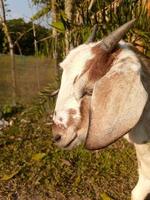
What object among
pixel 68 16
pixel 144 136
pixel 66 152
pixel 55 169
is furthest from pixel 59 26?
pixel 144 136

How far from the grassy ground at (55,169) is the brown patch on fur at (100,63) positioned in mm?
2359

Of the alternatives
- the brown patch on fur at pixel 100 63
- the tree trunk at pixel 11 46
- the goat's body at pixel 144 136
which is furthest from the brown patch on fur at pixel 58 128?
the tree trunk at pixel 11 46

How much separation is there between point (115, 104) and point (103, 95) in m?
0.10

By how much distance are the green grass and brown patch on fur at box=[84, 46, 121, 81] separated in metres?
2.38

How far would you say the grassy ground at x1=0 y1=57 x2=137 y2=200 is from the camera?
625 cm

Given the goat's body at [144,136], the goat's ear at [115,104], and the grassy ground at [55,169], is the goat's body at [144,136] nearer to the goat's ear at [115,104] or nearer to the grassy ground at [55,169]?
the goat's ear at [115,104]

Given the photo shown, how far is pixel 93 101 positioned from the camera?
13.0ft

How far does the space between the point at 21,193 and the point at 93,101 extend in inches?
103

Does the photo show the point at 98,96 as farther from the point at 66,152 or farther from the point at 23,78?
the point at 23,78

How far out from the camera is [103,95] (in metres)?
3.92

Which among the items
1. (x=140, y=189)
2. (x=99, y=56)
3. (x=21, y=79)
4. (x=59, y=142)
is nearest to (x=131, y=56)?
(x=99, y=56)

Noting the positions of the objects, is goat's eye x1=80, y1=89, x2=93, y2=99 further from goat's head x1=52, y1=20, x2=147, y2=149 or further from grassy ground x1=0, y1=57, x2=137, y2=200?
grassy ground x1=0, y1=57, x2=137, y2=200

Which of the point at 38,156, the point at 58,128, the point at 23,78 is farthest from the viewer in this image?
the point at 23,78

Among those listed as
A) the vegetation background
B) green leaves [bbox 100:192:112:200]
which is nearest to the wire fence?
the vegetation background
